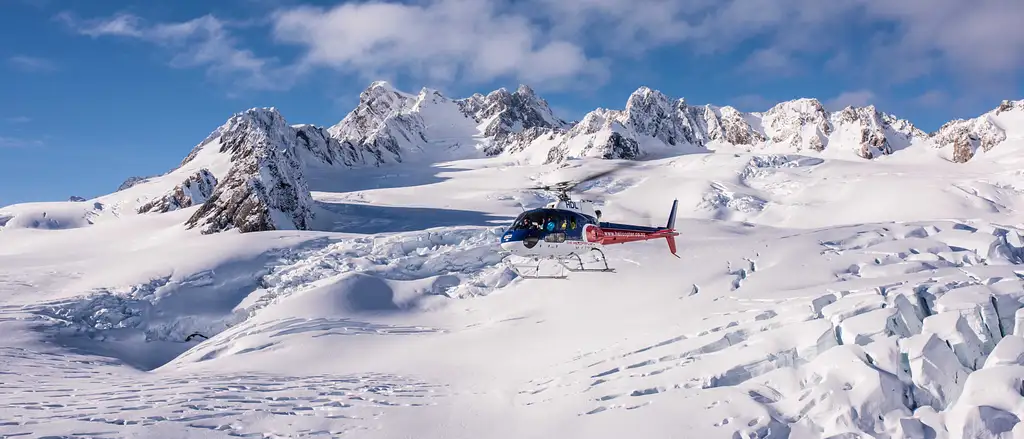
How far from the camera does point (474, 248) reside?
3356 centimetres

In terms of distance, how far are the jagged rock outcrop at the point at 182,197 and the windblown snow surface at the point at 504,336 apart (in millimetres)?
11284

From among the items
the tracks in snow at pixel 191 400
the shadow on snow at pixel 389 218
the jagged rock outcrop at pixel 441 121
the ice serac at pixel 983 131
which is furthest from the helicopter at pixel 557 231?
the jagged rock outcrop at pixel 441 121

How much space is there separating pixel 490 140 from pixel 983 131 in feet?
290

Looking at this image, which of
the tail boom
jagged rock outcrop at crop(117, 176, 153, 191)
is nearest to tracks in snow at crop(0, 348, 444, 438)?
the tail boom

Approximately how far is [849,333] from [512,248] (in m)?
9.38

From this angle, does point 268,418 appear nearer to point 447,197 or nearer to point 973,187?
point 447,197

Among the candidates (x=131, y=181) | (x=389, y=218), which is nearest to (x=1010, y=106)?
(x=389, y=218)

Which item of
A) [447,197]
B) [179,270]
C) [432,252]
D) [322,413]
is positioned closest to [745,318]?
[322,413]

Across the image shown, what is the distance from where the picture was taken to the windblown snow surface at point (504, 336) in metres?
13.5

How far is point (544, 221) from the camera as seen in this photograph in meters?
19.1

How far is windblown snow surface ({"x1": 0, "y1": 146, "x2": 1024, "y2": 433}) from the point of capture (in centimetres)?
1350

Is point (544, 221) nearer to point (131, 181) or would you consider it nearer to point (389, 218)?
point (389, 218)

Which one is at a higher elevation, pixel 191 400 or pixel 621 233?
pixel 621 233

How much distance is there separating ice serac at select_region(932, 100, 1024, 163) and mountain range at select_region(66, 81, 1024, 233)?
16 centimetres
